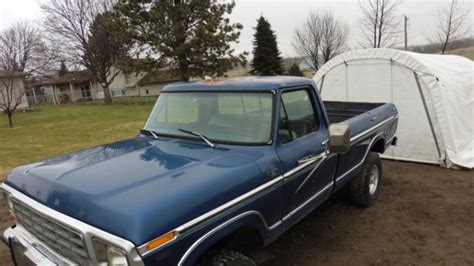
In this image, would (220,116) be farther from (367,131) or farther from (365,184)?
(365,184)

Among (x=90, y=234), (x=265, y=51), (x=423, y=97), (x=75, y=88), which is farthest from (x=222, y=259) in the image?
(x=75, y=88)

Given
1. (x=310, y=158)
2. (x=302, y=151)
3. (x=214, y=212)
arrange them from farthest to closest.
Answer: (x=310, y=158)
(x=302, y=151)
(x=214, y=212)

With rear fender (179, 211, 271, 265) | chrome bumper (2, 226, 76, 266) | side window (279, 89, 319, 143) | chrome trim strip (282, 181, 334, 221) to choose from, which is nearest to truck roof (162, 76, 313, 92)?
side window (279, 89, 319, 143)

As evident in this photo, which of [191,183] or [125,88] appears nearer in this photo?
[191,183]

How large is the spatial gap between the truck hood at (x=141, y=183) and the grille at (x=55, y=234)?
12 centimetres

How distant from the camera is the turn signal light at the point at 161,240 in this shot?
1.92 metres

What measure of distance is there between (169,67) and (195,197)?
2455cm

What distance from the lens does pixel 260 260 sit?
12.6ft

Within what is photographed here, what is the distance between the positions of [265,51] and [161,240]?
1415 inches

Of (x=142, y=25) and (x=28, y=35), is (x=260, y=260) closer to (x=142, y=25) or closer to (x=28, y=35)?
(x=142, y=25)

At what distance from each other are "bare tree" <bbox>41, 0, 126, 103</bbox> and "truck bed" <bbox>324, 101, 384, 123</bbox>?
103 feet

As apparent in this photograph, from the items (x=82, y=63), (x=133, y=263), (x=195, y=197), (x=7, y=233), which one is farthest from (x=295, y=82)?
(x=82, y=63)

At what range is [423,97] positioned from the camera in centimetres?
764

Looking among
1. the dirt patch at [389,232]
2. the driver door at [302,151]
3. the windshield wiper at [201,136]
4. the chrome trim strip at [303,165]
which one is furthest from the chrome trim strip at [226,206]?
the dirt patch at [389,232]
